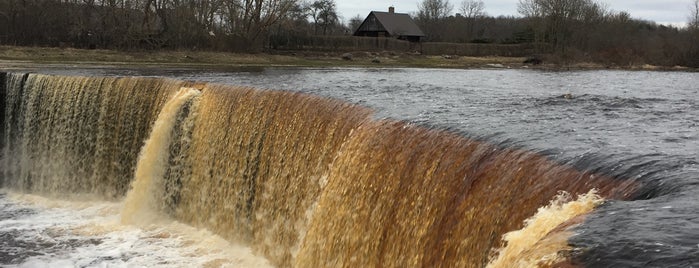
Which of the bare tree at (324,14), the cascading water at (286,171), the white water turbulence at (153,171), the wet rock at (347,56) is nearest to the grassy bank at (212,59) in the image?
the wet rock at (347,56)

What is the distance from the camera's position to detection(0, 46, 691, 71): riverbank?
27.5m

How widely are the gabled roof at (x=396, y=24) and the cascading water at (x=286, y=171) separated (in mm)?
46825

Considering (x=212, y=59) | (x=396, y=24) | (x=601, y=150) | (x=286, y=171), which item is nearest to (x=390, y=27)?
(x=396, y=24)

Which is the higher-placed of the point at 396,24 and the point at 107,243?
the point at 396,24

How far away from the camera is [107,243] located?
10289mm

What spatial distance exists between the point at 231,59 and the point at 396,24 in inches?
1188

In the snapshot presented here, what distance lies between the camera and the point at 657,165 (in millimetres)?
5445

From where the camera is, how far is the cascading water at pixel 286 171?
5184 mm

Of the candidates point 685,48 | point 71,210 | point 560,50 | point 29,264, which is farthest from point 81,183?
point 560,50

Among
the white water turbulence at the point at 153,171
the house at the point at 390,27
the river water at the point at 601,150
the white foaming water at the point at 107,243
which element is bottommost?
the white foaming water at the point at 107,243

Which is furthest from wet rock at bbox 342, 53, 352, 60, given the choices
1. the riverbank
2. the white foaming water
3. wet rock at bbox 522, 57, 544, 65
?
the white foaming water

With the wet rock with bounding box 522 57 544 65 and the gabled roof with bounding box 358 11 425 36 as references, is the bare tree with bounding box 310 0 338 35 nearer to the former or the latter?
the gabled roof with bounding box 358 11 425 36

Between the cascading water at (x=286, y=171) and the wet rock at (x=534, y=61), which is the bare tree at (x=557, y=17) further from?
the cascading water at (x=286, y=171)

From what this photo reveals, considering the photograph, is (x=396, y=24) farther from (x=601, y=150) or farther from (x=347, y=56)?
(x=601, y=150)
